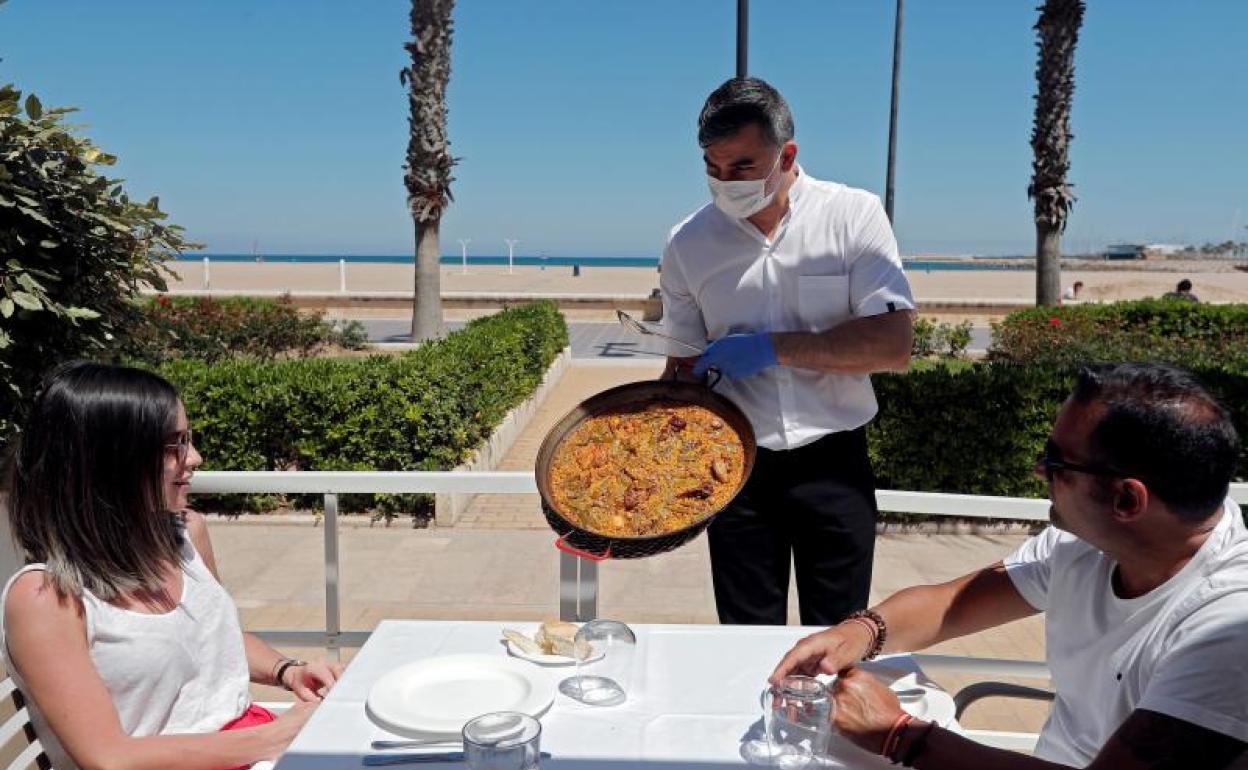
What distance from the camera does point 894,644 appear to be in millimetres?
2029

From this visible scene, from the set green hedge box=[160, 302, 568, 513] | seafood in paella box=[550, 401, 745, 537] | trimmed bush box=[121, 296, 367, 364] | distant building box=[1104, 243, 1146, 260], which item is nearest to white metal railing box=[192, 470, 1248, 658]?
seafood in paella box=[550, 401, 745, 537]

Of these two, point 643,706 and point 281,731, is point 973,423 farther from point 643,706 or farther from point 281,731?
point 281,731

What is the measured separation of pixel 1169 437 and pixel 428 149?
1426cm

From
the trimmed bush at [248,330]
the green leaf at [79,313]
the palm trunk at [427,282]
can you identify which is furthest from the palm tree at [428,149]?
the green leaf at [79,313]

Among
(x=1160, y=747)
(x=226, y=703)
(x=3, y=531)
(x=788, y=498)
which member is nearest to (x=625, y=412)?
(x=788, y=498)

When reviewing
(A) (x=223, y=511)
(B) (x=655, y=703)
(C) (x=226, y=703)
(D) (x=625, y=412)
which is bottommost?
(A) (x=223, y=511)

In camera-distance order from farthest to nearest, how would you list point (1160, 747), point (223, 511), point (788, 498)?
1. point (223, 511)
2. point (788, 498)
3. point (1160, 747)

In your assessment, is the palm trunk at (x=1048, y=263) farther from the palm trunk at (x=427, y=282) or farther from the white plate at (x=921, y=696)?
the white plate at (x=921, y=696)

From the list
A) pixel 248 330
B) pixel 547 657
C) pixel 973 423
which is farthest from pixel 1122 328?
pixel 547 657

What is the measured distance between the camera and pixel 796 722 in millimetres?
1561

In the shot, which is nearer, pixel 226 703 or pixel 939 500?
pixel 226 703

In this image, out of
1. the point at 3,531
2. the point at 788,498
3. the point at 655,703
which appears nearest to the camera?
the point at 655,703

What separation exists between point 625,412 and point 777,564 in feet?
2.13

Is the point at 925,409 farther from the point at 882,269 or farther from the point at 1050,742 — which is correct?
the point at 1050,742
